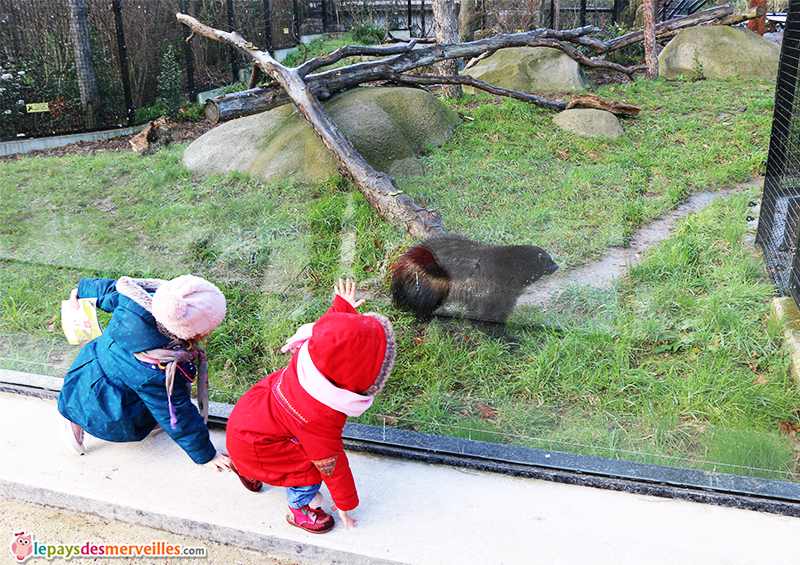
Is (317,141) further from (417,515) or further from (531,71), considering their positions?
(417,515)

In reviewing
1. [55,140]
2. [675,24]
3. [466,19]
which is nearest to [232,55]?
[55,140]

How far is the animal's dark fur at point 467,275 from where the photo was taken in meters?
2.36

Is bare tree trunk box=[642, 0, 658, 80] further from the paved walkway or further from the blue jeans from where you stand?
the blue jeans

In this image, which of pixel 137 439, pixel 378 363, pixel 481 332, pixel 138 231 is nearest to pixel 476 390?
pixel 481 332

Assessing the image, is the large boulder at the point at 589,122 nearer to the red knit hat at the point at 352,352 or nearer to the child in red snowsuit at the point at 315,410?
the child in red snowsuit at the point at 315,410

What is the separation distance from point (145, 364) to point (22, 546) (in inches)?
31.4

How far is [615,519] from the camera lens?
1.91 meters

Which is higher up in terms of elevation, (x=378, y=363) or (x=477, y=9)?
(x=477, y=9)

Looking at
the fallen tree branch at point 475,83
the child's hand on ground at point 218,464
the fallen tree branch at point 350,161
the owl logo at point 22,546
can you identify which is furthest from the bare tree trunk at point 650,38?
the owl logo at point 22,546

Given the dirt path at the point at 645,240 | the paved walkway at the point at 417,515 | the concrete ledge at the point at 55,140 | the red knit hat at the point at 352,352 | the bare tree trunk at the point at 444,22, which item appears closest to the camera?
the red knit hat at the point at 352,352

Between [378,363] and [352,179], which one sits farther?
[352,179]

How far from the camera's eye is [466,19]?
2229 millimetres

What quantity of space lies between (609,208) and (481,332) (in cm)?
73

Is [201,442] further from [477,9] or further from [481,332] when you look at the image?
[477,9]
